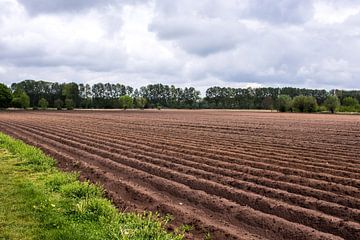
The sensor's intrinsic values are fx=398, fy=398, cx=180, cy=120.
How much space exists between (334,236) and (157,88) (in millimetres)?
171932

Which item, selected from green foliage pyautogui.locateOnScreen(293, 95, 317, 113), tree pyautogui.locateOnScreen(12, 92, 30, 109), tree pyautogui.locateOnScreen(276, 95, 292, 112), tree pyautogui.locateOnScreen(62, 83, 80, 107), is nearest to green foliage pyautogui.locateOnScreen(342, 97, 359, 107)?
green foliage pyautogui.locateOnScreen(293, 95, 317, 113)

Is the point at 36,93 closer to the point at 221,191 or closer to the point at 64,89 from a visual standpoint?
the point at 64,89

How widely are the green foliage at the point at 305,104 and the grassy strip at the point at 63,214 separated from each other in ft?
308

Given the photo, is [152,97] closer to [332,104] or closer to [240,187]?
[332,104]

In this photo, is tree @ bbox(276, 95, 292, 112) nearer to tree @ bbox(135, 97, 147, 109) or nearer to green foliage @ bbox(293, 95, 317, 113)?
green foliage @ bbox(293, 95, 317, 113)

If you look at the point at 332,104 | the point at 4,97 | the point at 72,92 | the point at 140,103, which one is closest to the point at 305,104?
the point at 332,104

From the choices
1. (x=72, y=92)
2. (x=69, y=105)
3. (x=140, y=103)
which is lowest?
(x=69, y=105)

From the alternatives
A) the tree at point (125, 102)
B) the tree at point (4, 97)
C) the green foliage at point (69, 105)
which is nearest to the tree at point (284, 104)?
the tree at point (125, 102)

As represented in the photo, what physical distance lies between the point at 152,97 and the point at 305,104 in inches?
3507

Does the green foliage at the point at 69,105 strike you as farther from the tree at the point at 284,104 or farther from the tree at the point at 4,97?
the tree at the point at 284,104

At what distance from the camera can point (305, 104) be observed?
98938 mm

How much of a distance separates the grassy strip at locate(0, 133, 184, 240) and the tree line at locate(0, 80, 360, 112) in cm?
9954

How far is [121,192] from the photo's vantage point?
9.87 metres

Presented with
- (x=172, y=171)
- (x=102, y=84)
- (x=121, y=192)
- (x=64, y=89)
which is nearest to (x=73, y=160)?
(x=172, y=171)
